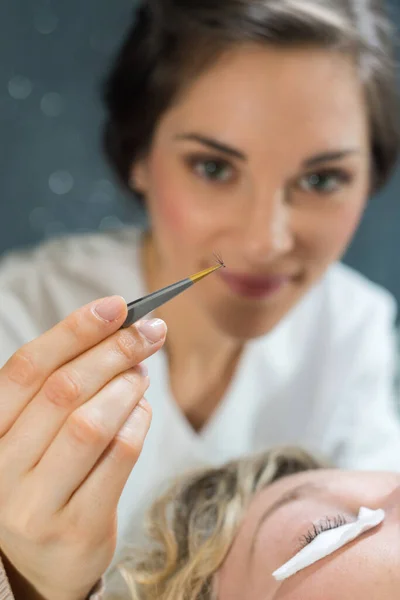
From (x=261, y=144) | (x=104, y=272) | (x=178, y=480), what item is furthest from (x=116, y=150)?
(x=178, y=480)

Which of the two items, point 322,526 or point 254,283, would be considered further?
point 254,283

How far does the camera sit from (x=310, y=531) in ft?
1.28

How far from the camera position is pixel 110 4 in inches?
30.5

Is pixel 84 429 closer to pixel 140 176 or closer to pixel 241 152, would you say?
pixel 241 152

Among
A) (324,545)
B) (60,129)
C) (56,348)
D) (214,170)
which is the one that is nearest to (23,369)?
(56,348)

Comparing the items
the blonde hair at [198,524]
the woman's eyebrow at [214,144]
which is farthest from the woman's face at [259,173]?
the blonde hair at [198,524]

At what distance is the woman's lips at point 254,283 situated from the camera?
1.89 ft

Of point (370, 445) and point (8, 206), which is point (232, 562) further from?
point (8, 206)

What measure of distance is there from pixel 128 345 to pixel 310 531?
18 centimetres

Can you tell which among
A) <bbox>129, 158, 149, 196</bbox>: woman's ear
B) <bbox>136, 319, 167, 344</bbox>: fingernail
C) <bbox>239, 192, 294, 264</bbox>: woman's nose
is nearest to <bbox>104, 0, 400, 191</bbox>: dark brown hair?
<bbox>129, 158, 149, 196</bbox>: woman's ear

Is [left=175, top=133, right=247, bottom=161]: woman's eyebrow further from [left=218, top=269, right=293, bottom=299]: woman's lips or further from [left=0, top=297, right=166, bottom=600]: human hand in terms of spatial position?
[left=0, top=297, right=166, bottom=600]: human hand

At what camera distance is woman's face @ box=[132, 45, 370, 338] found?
51 cm

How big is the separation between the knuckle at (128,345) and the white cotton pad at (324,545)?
0.16 meters

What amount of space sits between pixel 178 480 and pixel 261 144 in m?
0.30
